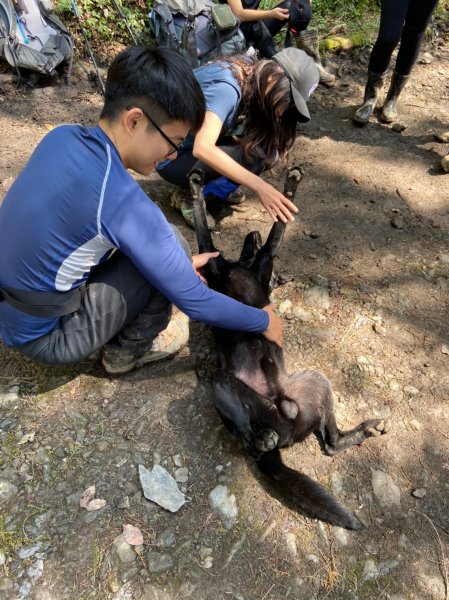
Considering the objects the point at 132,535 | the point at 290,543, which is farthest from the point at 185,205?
the point at 290,543

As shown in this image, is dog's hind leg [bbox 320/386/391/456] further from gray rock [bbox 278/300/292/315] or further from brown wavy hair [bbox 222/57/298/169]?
brown wavy hair [bbox 222/57/298/169]

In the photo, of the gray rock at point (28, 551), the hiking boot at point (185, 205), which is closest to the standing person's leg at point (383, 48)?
the hiking boot at point (185, 205)

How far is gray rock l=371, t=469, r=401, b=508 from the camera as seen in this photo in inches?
88.8

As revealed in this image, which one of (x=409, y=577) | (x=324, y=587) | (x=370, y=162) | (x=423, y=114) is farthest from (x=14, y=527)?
(x=423, y=114)

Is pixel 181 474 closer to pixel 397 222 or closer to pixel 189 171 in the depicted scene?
pixel 189 171

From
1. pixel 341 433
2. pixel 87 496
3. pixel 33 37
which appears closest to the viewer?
pixel 87 496

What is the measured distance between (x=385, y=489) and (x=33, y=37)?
5.46m

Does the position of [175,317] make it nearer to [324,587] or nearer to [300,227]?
[300,227]

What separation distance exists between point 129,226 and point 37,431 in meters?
1.42

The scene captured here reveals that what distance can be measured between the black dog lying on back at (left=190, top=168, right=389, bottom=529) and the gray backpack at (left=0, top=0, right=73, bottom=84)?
11.7 ft

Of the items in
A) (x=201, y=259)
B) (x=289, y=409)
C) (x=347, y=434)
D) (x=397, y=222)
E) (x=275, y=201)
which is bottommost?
(x=347, y=434)

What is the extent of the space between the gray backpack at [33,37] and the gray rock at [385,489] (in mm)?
5064

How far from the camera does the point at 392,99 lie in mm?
4566

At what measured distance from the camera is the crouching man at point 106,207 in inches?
67.6
